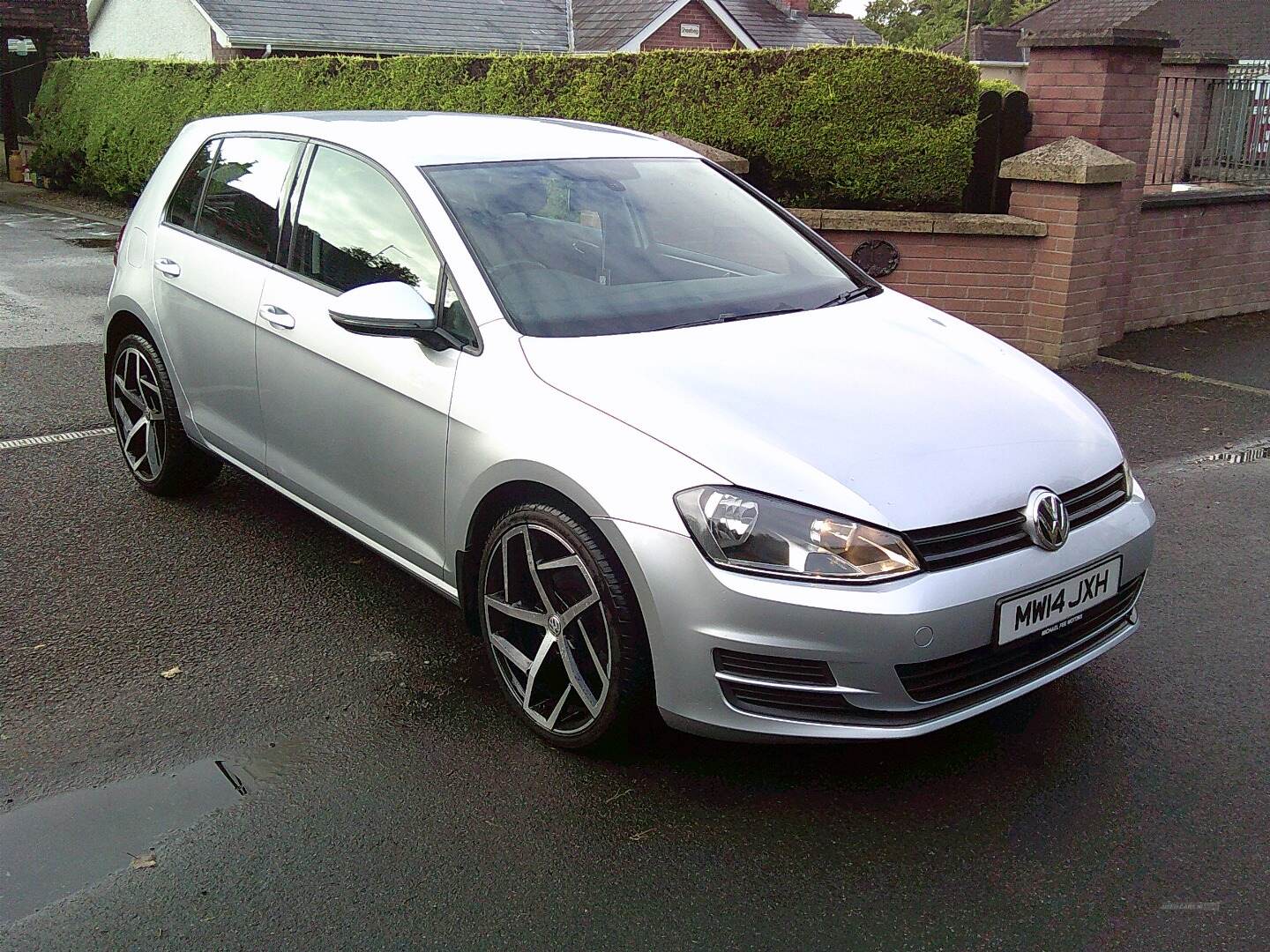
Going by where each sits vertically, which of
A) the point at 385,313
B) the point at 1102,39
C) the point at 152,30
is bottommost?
the point at 385,313

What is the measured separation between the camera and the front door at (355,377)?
12.4 ft

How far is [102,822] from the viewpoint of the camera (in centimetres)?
319

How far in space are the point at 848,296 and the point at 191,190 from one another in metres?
2.78

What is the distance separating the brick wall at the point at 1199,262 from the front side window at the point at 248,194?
6670 mm

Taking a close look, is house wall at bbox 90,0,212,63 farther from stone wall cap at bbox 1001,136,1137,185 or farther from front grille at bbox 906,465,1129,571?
front grille at bbox 906,465,1129,571

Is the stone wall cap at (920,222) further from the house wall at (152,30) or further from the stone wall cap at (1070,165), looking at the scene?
the house wall at (152,30)

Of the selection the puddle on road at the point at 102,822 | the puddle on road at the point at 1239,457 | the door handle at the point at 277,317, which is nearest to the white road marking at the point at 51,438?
the door handle at the point at 277,317

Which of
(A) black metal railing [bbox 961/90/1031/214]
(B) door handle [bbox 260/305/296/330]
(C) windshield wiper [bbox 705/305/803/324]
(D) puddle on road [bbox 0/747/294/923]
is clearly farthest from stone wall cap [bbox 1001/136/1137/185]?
(D) puddle on road [bbox 0/747/294/923]

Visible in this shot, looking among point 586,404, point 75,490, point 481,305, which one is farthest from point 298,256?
point 75,490

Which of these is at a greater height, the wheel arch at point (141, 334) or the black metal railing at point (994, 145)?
the black metal railing at point (994, 145)

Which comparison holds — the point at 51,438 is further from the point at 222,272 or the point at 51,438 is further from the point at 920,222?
the point at 920,222

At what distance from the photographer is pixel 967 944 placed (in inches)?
108

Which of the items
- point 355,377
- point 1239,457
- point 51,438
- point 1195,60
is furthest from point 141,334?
point 1195,60

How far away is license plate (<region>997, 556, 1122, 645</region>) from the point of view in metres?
3.10
